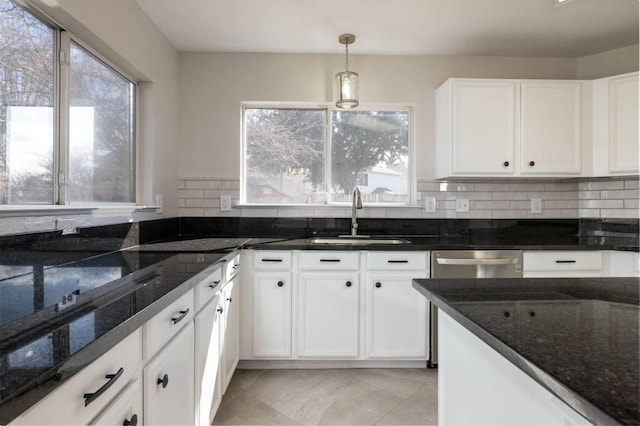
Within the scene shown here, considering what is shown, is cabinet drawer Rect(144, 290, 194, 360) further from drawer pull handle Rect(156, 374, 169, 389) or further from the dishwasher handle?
the dishwasher handle

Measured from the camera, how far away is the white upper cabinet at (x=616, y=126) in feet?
7.88

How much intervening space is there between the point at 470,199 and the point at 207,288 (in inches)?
89.0

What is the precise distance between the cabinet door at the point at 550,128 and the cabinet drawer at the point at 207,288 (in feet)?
7.64

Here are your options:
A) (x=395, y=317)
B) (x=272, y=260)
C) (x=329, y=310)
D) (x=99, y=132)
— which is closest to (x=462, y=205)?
(x=395, y=317)

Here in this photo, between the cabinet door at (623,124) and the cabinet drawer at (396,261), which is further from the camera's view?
the cabinet door at (623,124)

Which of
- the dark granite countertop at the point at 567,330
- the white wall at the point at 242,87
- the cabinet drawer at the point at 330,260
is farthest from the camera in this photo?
the white wall at the point at 242,87

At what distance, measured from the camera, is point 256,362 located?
92.2 inches

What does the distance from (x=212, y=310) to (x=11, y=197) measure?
3.05 ft

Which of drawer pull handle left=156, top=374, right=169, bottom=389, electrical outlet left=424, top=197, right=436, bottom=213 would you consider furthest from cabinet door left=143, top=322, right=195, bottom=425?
electrical outlet left=424, top=197, right=436, bottom=213

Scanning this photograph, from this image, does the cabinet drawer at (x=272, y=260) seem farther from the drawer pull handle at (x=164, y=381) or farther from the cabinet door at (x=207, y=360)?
the drawer pull handle at (x=164, y=381)

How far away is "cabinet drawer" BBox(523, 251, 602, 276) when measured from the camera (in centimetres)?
226

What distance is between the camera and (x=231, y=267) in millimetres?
2031

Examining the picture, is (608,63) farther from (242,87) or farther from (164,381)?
(164,381)

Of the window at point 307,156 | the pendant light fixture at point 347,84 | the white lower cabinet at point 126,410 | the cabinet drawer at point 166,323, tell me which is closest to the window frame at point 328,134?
the window at point 307,156
